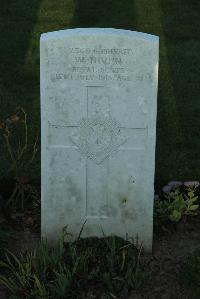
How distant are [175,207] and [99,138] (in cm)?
88

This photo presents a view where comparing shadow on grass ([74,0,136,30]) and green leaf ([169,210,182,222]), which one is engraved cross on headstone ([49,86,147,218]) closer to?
green leaf ([169,210,182,222])

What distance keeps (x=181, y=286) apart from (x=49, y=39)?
181 centimetres

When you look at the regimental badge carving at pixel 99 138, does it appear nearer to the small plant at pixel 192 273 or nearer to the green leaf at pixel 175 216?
the green leaf at pixel 175 216

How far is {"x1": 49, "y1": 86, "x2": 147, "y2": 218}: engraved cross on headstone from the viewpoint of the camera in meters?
4.27

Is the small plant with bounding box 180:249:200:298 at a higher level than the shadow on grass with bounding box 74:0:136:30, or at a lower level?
lower

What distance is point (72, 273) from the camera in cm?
400

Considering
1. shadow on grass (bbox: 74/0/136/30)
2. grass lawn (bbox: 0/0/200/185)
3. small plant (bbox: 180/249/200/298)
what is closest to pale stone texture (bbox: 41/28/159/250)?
small plant (bbox: 180/249/200/298)

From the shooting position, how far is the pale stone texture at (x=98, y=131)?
13.6 feet

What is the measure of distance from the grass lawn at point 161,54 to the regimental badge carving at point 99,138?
1.12 metres

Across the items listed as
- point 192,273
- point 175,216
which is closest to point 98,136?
point 175,216

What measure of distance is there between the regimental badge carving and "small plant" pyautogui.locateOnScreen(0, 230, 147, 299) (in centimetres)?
58

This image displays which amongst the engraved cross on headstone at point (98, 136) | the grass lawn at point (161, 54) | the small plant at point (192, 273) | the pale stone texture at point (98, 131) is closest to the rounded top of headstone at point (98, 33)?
the pale stone texture at point (98, 131)

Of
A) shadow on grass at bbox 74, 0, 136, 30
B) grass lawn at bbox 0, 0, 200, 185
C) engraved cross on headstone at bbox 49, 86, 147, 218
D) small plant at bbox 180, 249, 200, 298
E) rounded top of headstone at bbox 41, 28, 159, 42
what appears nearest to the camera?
small plant at bbox 180, 249, 200, 298

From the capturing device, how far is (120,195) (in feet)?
14.7
